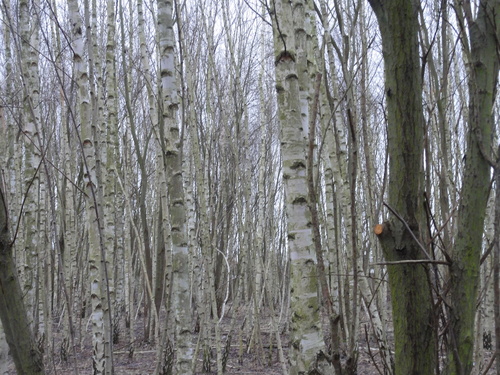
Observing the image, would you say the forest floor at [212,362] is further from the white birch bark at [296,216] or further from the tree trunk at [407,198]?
the tree trunk at [407,198]

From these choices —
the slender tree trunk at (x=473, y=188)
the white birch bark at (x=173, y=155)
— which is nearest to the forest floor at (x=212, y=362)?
the white birch bark at (x=173, y=155)

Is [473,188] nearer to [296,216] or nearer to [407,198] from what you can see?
[407,198]

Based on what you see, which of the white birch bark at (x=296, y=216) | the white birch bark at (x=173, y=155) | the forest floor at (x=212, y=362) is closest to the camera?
the white birch bark at (x=296, y=216)

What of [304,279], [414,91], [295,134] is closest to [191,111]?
[295,134]

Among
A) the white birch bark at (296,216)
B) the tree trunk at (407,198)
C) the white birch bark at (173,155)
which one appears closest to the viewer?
the tree trunk at (407,198)

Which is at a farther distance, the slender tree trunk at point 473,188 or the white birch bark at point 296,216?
the white birch bark at point 296,216

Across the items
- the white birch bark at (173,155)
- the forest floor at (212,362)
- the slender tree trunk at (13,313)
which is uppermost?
the white birch bark at (173,155)

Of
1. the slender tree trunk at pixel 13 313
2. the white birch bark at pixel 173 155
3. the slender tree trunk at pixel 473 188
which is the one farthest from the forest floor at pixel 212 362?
the slender tree trunk at pixel 13 313

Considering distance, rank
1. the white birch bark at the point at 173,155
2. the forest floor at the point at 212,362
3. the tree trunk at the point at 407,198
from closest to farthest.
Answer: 1. the tree trunk at the point at 407,198
2. the white birch bark at the point at 173,155
3. the forest floor at the point at 212,362

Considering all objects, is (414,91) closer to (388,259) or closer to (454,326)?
(388,259)

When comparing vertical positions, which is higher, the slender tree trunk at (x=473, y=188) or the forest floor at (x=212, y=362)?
the slender tree trunk at (x=473, y=188)

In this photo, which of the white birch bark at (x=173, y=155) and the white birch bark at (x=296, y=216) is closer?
the white birch bark at (x=296, y=216)

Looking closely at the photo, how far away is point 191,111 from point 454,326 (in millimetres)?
3220

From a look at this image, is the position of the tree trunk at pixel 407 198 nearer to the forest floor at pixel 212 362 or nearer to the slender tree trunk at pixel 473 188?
the slender tree trunk at pixel 473 188
